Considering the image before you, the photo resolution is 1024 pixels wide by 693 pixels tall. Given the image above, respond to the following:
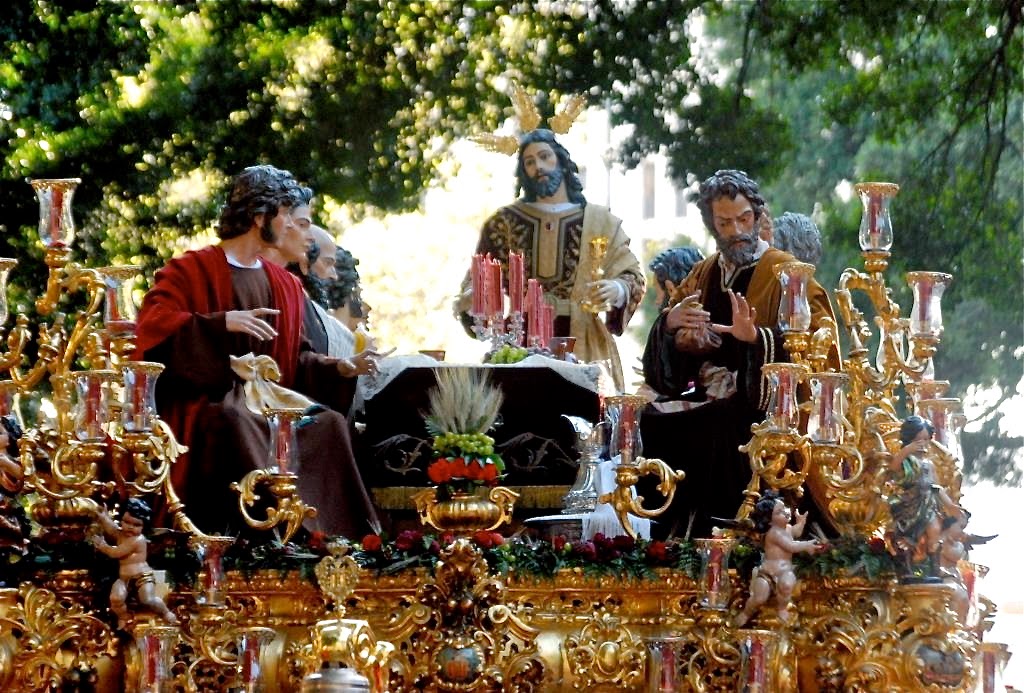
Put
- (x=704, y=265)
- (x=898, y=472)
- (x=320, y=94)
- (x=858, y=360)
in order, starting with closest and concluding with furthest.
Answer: (x=898, y=472) → (x=858, y=360) → (x=704, y=265) → (x=320, y=94)

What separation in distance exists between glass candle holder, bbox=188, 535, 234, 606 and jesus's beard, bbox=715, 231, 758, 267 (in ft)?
12.8

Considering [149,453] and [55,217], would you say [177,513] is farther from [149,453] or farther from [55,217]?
[55,217]

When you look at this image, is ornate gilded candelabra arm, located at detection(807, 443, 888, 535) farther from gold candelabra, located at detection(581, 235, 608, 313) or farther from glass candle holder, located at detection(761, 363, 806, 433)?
gold candelabra, located at detection(581, 235, 608, 313)

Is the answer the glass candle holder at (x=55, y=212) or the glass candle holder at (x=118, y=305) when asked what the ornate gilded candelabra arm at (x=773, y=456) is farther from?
the glass candle holder at (x=55, y=212)

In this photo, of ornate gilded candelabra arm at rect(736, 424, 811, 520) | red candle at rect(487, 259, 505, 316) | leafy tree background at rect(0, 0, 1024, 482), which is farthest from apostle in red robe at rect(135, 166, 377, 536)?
leafy tree background at rect(0, 0, 1024, 482)

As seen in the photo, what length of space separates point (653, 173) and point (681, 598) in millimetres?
12675

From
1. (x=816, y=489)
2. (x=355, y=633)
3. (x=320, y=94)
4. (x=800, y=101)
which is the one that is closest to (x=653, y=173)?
(x=800, y=101)

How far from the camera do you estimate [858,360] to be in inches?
570

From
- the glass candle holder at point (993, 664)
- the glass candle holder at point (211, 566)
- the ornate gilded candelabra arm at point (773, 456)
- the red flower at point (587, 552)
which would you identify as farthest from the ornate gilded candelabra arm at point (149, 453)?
the glass candle holder at point (993, 664)

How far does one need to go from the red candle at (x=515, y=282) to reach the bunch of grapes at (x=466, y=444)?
2.56m

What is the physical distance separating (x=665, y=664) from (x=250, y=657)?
2.03 meters

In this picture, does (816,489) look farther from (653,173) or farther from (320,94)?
(653,173)

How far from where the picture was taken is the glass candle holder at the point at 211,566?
44.1ft

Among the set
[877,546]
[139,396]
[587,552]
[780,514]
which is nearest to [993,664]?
[877,546]
